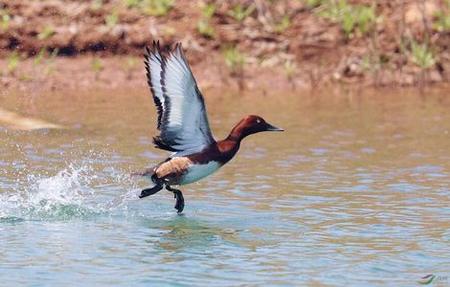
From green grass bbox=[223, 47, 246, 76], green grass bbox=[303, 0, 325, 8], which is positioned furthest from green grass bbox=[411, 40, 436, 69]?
green grass bbox=[223, 47, 246, 76]

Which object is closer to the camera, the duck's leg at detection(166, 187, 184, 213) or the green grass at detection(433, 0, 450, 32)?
the duck's leg at detection(166, 187, 184, 213)

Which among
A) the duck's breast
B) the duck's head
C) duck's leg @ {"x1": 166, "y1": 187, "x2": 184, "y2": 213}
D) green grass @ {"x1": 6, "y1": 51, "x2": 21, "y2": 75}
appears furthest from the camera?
green grass @ {"x1": 6, "y1": 51, "x2": 21, "y2": 75}

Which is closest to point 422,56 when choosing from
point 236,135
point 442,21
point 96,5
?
point 442,21

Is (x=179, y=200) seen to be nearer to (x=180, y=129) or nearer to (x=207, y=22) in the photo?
(x=180, y=129)

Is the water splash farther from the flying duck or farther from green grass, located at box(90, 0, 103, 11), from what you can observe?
green grass, located at box(90, 0, 103, 11)

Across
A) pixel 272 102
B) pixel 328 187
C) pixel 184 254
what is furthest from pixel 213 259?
pixel 272 102

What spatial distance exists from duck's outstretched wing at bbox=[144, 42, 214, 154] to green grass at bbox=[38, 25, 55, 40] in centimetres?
704

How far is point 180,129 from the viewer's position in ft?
31.3

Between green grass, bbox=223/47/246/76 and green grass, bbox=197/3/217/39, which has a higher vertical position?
green grass, bbox=197/3/217/39

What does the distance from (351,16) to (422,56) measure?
1.27 metres

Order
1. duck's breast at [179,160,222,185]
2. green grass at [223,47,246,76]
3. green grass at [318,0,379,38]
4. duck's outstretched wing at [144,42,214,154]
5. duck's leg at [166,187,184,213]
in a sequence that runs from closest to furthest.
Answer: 1. duck's outstretched wing at [144,42,214,154]
2. duck's breast at [179,160,222,185]
3. duck's leg at [166,187,184,213]
4. green grass at [223,47,246,76]
5. green grass at [318,0,379,38]

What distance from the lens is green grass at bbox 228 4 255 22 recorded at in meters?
A: 16.9

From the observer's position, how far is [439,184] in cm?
1089

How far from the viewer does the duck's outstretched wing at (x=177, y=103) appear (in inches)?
364
